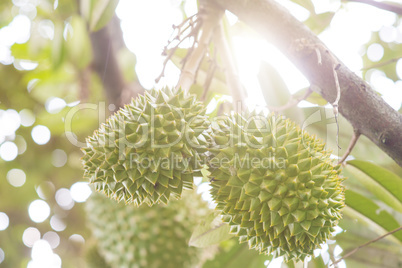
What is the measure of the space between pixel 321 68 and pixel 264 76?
0.45 meters

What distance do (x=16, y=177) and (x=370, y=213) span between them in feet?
7.43

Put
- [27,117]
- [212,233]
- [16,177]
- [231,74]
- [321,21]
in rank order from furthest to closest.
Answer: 1. [16,177]
2. [27,117]
3. [321,21]
4. [231,74]
5. [212,233]

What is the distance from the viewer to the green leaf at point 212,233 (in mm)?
1275

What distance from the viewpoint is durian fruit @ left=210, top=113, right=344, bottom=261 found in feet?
3.13

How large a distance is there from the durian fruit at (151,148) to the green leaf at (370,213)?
59cm

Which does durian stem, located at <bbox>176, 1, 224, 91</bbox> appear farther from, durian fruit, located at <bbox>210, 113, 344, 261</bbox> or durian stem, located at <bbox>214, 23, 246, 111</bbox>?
durian fruit, located at <bbox>210, 113, 344, 261</bbox>

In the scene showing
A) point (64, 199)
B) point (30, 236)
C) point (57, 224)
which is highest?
point (64, 199)

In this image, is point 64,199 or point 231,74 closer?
point 231,74

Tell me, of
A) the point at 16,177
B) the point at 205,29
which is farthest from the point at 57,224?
the point at 205,29

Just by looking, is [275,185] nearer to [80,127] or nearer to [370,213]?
[370,213]

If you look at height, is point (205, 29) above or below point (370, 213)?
above

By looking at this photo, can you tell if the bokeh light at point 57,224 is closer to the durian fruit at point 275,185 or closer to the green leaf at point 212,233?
the green leaf at point 212,233

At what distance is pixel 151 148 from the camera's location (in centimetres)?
99

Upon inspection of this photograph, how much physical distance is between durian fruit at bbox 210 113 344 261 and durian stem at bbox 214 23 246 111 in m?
0.24
